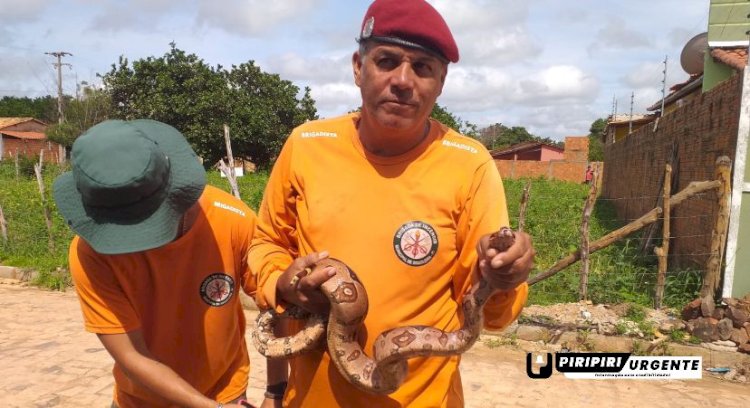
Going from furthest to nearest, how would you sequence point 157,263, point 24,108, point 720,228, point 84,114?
point 24,108 → point 84,114 → point 720,228 → point 157,263

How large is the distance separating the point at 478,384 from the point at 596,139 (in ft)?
236

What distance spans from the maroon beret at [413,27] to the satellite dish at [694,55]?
20.5 metres

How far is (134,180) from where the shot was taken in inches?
77.1

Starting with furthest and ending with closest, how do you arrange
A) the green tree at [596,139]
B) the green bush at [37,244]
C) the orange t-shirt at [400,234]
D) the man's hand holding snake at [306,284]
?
the green tree at [596,139] → the green bush at [37,244] → the orange t-shirt at [400,234] → the man's hand holding snake at [306,284]

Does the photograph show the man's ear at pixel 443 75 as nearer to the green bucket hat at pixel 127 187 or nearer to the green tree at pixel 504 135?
the green bucket hat at pixel 127 187

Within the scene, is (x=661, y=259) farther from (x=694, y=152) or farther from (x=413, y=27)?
(x=413, y=27)

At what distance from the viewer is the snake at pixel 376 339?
175 cm

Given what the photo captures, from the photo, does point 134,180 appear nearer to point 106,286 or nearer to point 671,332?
point 106,286

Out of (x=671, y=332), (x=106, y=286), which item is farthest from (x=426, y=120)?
(x=671, y=332)

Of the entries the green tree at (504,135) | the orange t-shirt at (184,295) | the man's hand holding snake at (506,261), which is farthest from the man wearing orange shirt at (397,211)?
the green tree at (504,135)

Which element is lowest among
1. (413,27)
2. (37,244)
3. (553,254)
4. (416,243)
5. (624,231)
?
(37,244)

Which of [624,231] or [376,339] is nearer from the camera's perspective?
[376,339]

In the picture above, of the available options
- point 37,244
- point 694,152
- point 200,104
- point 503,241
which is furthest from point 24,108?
point 503,241

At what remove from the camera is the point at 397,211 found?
1862mm
